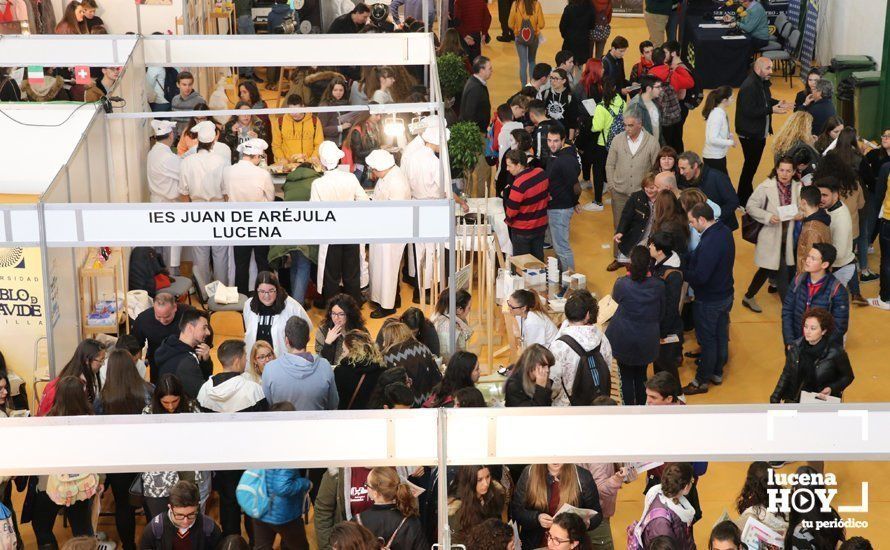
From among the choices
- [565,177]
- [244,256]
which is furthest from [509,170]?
[244,256]

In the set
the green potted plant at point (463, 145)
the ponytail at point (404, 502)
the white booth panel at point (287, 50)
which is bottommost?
the ponytail at point (404, 502)

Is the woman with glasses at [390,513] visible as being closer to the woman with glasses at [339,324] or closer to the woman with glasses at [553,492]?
the woman with glasses at [553,492]

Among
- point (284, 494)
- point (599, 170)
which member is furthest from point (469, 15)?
point (284, 494)

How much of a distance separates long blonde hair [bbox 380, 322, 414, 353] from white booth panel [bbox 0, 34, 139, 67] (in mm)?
3666

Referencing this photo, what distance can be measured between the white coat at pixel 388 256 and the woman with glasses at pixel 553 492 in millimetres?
3664

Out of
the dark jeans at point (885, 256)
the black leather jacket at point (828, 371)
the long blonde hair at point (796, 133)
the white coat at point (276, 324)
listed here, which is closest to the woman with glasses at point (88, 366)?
the white coat at point (276, 324)

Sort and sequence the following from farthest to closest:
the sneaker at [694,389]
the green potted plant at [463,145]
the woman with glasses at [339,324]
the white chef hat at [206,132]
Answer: the green potted plant at [463,145] → the white chef hat at [206,132] → the sneaker at [694,389] → the woman with glasses at [339,324]

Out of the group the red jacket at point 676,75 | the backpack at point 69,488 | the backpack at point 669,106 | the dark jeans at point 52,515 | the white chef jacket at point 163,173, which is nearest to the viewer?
the backpack at point 69,488

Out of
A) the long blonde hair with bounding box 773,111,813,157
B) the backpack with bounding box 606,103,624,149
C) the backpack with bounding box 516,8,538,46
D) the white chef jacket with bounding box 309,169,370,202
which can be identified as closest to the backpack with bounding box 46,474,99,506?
the white chef jacket with bounding box 309,169,370,202

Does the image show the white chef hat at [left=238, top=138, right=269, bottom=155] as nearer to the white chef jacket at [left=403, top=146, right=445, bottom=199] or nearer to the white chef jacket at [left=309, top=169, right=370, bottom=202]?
the white chef jacket at [left=309, top=169, right=370, bottom=202]

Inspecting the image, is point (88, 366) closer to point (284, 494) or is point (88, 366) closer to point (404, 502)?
point (284, 494)

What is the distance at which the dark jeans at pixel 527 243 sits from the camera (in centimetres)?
887

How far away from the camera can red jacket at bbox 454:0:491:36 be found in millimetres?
14195

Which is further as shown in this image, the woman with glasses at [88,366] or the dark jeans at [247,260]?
the dark jeans at [247,260]
